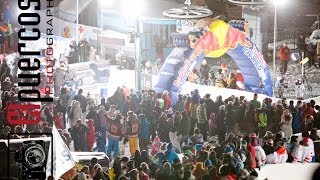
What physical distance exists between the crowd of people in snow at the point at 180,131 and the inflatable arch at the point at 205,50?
15cm

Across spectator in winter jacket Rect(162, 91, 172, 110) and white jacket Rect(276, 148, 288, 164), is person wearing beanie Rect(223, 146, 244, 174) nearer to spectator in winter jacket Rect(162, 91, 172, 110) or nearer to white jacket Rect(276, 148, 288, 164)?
white jacket Rect(276, 148, 288, 164)

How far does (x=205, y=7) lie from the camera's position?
5902 millimetres

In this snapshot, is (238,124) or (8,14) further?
(238,124)

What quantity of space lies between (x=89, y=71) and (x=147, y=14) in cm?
72

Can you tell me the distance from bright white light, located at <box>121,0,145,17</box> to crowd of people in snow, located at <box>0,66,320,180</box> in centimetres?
67

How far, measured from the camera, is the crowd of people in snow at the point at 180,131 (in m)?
5.61

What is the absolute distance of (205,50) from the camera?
19.5 feet

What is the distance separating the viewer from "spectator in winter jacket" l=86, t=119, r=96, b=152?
579 cm

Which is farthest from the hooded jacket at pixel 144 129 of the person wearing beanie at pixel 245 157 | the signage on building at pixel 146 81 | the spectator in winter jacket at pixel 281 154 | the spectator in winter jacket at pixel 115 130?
the spectator in winter jacket at pixel 281 154

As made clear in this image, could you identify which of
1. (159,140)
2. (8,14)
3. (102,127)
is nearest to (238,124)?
(159,140)

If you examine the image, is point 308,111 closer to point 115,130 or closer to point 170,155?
point 170,155

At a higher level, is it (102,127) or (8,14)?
(8,14)

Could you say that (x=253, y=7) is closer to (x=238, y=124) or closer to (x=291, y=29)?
(x=291, y=29)

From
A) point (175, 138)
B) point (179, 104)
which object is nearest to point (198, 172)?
point (175, 138)
